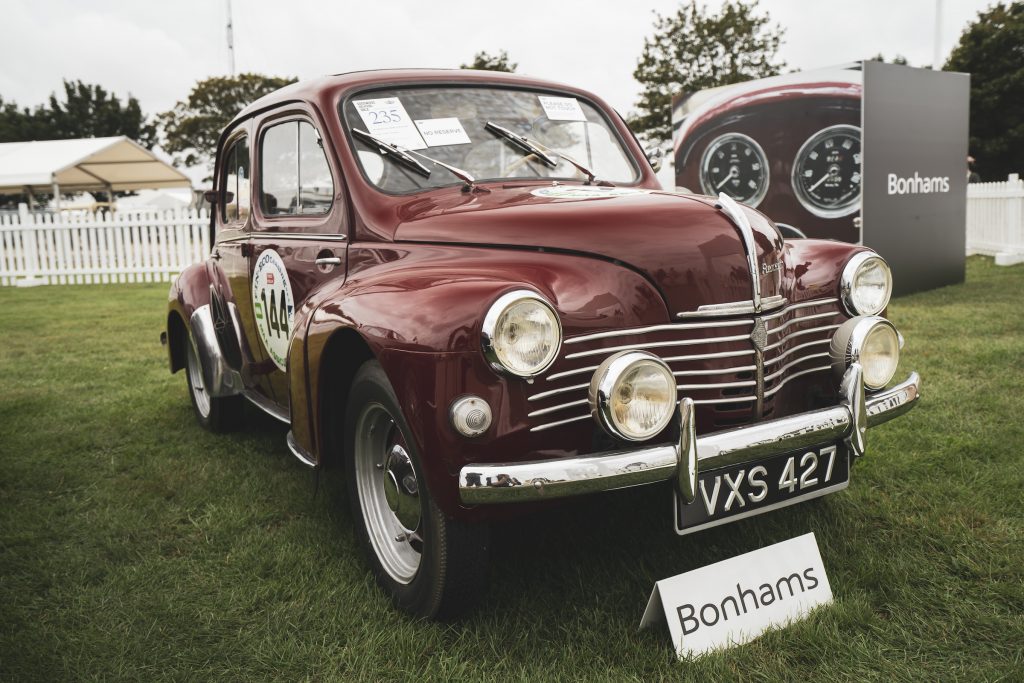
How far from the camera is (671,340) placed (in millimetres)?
2156

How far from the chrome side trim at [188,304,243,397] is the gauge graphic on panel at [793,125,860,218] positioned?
7032 millimetres

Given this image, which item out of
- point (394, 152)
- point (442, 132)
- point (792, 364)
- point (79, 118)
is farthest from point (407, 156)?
point (79, 118)

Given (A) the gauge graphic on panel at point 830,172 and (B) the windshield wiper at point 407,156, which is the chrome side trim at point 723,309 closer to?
(B) the windshield wiper at point 407,156

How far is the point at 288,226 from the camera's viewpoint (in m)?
3.30

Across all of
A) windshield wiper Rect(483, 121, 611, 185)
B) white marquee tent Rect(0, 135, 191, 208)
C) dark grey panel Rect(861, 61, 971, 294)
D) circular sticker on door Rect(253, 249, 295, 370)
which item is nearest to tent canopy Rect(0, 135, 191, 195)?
white marquee tent Rect(0, 135, 191, 208)

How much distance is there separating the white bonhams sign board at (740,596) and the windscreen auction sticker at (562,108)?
1.90 meters

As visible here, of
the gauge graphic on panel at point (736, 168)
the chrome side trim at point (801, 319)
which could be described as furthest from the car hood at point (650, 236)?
the gauge graphic on panel at point (736, 168)

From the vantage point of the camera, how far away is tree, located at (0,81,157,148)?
44.7 meters

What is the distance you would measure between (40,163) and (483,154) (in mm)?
21490

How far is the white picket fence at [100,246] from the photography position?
522 inches

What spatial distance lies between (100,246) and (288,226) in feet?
39.0

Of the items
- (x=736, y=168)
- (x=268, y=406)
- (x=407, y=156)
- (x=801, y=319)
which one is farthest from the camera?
(x=736, y=168)

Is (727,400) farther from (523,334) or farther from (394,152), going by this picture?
(394,152)

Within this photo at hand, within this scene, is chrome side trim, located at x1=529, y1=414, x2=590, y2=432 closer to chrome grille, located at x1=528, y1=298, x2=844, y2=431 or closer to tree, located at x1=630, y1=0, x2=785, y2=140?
chrome grille, located at x1=528, y1=298, x2=844, y2=431
